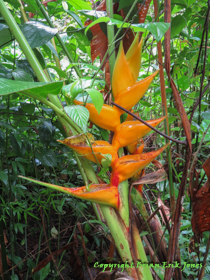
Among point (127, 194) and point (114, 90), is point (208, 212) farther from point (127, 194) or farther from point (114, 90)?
point (114, 90)

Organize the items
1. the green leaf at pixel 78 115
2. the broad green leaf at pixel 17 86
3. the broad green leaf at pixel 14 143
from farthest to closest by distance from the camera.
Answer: the broad green leaf at pixel 14 143 → the green leaf at pixel 78 115 → the broad green leaf at pixel 17 86

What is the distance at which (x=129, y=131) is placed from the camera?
0.44 meters

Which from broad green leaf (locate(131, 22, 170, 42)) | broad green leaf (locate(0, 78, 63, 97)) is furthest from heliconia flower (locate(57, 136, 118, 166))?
broad green leaf (locate(131, 22, 170, 42))

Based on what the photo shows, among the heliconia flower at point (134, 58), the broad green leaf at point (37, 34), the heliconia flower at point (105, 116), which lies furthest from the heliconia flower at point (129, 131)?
the broad green leaf at point (37, 34)

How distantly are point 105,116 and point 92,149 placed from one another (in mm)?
77

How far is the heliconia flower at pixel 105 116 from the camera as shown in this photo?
431mm

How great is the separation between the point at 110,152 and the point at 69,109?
13 centimetres

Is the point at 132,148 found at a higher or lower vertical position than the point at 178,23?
lower

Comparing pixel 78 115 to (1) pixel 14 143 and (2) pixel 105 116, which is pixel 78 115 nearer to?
(2) pixel 105 116

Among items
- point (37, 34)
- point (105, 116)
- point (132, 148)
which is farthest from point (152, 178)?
point (37, 34)

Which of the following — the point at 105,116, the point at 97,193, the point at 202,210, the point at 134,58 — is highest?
the point at 134,58

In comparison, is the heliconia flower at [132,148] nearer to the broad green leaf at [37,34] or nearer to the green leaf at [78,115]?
Result: the green leaf at [78,115]

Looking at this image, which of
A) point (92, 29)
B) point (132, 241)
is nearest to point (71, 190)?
point (132, 241)

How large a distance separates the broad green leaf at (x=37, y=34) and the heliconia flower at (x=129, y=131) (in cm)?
26
